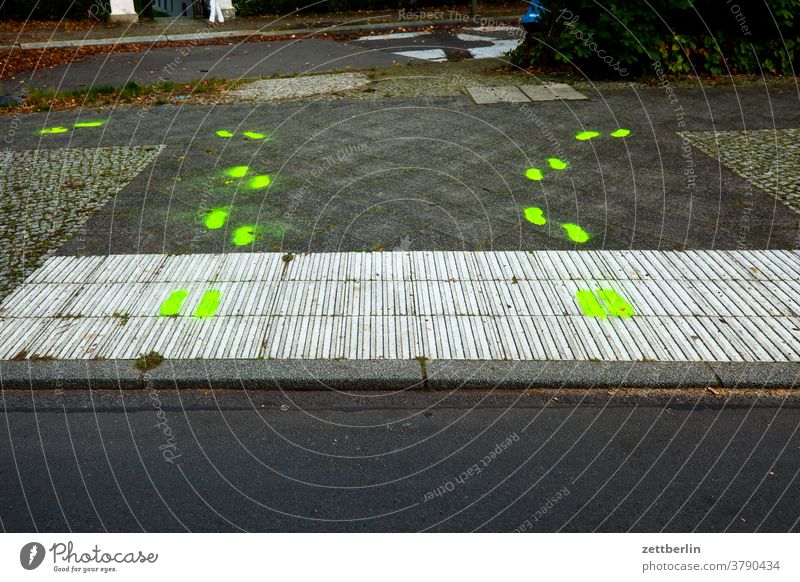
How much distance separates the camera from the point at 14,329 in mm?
4535

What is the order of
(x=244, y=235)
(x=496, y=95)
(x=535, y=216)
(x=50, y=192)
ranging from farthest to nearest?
(x=496, y=95) → (x=50, y=192) → (x=535, y=216) → (x=244, y=235)

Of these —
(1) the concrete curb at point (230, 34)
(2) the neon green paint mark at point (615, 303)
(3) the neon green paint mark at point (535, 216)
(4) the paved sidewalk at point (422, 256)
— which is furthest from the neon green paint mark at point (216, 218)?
(1) the concrete curb at point (230, 34)

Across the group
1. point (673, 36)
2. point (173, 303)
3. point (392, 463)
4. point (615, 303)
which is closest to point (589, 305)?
point (615, 303)

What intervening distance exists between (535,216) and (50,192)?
4.96 m

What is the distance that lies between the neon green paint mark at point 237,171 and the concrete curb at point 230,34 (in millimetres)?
10467

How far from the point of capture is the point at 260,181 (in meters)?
7.02

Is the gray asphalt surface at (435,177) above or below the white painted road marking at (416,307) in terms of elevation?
above

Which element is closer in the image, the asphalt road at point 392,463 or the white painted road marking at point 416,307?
the asphalt road at point 392,463

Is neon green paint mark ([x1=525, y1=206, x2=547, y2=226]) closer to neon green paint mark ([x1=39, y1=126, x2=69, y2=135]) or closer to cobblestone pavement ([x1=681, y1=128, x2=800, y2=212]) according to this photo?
cobblestone pavement ([x1=681, y1=128, x2=800, y2=212])

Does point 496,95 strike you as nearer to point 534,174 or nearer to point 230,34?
point 534,174

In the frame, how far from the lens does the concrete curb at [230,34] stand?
15852 mm

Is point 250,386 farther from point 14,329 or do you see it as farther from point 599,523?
point 599,523

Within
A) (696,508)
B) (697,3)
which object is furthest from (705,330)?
(697,3)

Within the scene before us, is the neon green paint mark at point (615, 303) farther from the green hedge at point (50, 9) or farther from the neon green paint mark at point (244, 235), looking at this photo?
the green hedge at point (50, 9)
